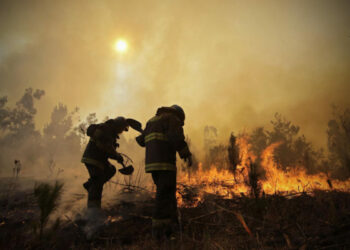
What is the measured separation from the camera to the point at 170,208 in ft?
10.9

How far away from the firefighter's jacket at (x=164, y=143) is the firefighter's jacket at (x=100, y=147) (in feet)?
4.96

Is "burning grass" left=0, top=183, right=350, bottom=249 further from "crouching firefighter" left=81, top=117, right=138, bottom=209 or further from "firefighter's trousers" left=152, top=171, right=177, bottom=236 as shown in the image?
"crouching firefighter" left=81, top=117, right=138, bottom=209

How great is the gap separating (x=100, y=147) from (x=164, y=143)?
2.01 meters

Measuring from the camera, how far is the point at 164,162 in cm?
361

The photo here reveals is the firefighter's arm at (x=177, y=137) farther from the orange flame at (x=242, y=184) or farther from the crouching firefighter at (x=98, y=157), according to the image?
the crouching firefighter at (x=98, y=157)

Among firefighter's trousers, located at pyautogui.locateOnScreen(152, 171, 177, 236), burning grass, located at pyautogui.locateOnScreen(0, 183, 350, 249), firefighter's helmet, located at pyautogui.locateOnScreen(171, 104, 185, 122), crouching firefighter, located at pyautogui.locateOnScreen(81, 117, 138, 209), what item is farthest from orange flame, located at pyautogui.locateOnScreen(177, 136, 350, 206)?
crouching firefighter, located at pyautogui.locateOnScreen(81, 117, 138, 209)

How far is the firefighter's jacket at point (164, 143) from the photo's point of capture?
3.63m

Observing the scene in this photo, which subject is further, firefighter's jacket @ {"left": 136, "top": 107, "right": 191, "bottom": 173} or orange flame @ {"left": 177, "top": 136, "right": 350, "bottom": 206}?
orange flame @ {"left": 177, "top": 136, "right": 350, "bottom": 206}

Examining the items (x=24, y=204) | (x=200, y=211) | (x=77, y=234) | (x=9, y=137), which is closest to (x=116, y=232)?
(x=77, y=234)

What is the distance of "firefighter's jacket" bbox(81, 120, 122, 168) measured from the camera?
4906 mm

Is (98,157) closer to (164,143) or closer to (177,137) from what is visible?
(164,143)

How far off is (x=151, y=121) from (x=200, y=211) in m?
2.35

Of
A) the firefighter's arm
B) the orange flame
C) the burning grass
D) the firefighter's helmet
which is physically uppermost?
the firefighter's helmet

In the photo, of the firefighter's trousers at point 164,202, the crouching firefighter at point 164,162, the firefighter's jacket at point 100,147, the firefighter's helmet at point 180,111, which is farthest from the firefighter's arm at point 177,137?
the firefighter's jacket at point 100,147
